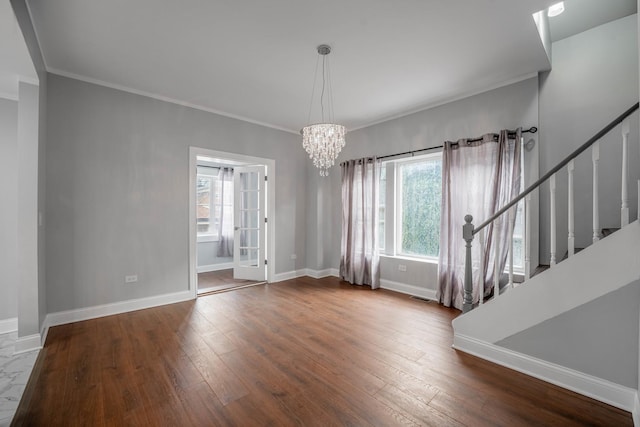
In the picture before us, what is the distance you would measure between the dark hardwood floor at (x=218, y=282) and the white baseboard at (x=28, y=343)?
185 cm

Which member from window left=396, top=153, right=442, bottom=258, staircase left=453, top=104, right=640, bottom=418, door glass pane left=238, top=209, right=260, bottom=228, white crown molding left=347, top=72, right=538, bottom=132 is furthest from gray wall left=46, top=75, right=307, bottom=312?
staircase left=453, top=104, right=640, bottom=418

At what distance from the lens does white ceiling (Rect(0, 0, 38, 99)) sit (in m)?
1.85

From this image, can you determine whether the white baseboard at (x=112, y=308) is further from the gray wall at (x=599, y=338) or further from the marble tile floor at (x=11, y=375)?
the gray wall at (x=599, y=338)

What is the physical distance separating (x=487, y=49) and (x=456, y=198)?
1.72m

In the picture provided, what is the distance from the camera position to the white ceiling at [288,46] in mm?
2162

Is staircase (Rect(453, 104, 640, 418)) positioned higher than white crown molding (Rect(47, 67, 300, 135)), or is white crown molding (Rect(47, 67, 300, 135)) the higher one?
white crown molding (Rect(47, 67, 300, 135))

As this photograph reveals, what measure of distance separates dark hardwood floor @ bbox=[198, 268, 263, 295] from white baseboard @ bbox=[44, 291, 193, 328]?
435 mm

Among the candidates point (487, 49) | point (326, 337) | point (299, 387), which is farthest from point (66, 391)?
point (487, 49)

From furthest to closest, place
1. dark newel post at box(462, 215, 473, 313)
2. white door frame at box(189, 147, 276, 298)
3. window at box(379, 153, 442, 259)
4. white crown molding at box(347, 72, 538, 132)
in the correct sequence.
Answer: window at box(379, 153, 442, 259) → white door frame at box(189, 147, 276, 298) → white crown molding at box(347, 72, 538, 132) → dark newel post at box(462, 215, 473, 313)

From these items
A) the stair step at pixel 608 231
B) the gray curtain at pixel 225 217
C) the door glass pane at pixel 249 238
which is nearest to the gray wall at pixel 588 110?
the stair step at pixel 608 231

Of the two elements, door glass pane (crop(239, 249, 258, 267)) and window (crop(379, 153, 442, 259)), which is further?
door glass pane (crop(239, 249, 258, 267))

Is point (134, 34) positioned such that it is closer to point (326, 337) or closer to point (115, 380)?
point (115, 380)

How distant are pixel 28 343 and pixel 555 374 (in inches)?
176

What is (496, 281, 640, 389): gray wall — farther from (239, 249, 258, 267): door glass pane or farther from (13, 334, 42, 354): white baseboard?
(13, 334, 42, 354): white baseboard
